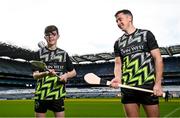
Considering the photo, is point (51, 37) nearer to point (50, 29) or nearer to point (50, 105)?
point (50, 29)

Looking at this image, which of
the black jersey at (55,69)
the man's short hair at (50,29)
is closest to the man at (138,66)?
the man's short hair at (50,29)

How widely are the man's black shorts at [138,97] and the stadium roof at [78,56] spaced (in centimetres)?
6793

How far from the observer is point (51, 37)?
21.4 ft

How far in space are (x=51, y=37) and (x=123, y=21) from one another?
5.35ft

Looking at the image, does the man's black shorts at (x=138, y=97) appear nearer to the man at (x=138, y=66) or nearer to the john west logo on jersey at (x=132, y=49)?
the man at (x=138, y=66)

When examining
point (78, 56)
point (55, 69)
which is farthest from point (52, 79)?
point (78, 56)

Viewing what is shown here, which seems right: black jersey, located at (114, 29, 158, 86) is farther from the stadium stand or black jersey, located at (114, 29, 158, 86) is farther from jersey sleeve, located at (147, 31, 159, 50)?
the stadium stand

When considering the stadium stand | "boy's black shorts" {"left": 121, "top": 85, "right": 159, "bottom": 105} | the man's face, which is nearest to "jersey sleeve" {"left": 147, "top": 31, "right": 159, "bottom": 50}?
the man's face

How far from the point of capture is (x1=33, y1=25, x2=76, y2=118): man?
6633 millimetres

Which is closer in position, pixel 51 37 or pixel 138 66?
pixel 138 66

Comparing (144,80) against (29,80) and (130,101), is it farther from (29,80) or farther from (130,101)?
(29,80)

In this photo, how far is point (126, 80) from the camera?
5566mm

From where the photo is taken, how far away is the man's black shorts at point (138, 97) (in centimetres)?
538

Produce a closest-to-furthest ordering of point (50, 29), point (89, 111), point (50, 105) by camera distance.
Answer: point (50, 29) < point (50, 105) < point (89, 111)
